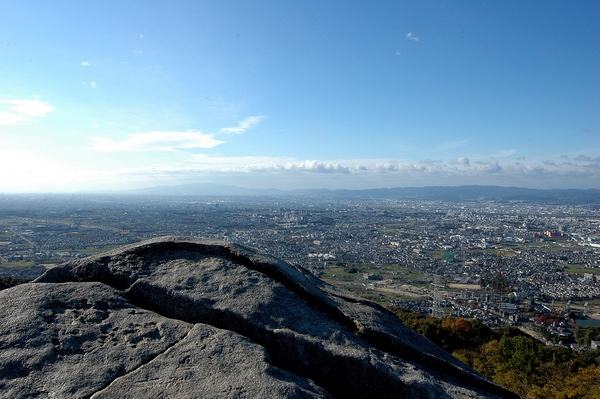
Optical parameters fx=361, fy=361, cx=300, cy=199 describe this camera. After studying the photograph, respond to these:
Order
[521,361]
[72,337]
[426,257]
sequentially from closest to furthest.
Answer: [72,337] < [521,361] < [426,257]

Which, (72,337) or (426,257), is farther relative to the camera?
(426,257)

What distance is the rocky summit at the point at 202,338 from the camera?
174 inches

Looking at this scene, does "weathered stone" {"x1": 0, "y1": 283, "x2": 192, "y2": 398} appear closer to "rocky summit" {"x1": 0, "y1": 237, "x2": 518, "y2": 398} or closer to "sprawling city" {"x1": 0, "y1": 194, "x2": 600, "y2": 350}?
"rocky summit" {"x1": 0, "y1": 237, "x2": 518, "y2": 398}

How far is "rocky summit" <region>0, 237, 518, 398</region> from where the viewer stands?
441 cm

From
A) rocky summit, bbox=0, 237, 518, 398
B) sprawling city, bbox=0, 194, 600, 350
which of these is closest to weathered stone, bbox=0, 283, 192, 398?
rocky summit, bbox=0, 237, 518, 398

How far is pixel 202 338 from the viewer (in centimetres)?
516

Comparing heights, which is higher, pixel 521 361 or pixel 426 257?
pixel 521 361

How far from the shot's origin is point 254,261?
6832mm

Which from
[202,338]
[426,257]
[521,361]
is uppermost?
[202,338]

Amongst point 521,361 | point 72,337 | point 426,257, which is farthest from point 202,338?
point 426,257

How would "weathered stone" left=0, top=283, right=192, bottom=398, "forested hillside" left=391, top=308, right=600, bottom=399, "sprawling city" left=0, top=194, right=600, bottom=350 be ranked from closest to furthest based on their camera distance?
1. "weathered stone" left=0, top=283, right=192, bottom=398
2. "forested hillside" left=391, top=308, right=600, bottom=399
3. "sprawling city" left=0, top=194, right=600, bottom=350

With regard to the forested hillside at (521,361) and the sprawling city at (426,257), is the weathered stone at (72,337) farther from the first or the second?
the sprawling city at (426,257)

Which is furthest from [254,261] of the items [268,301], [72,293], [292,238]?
[292,238]

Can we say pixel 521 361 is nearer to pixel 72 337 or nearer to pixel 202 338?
pixel 202 338
